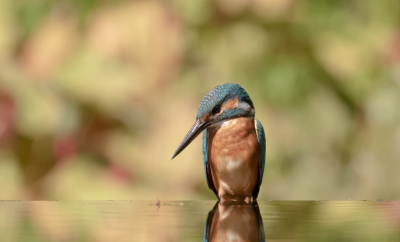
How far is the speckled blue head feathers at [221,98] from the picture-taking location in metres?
1.02

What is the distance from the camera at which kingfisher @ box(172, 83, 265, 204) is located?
1040mm

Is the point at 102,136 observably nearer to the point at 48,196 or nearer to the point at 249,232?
the point at 48,196

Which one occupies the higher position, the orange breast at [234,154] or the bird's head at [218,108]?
the bird's head at [218,108]

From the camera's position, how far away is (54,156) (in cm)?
167

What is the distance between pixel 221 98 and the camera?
104 cm

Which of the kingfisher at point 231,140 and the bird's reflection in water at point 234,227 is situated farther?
the kingfisher at point 231,140

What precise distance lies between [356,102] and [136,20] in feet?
2.97

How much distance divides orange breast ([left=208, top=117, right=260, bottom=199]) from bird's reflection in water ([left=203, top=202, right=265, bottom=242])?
0.27 m

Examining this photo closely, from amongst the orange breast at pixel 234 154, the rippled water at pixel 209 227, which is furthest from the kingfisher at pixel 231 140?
the rippled water at pixel 209 227

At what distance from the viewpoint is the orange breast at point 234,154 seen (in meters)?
1.06

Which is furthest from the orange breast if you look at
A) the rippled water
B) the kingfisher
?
the rippled water

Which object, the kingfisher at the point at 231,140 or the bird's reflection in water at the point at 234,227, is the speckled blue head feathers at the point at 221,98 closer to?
the kingfisher at the point at 231,140

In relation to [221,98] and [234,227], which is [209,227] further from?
[221,98]

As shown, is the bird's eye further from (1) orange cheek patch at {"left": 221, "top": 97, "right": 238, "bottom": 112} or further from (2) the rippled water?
(2) the rippled water
